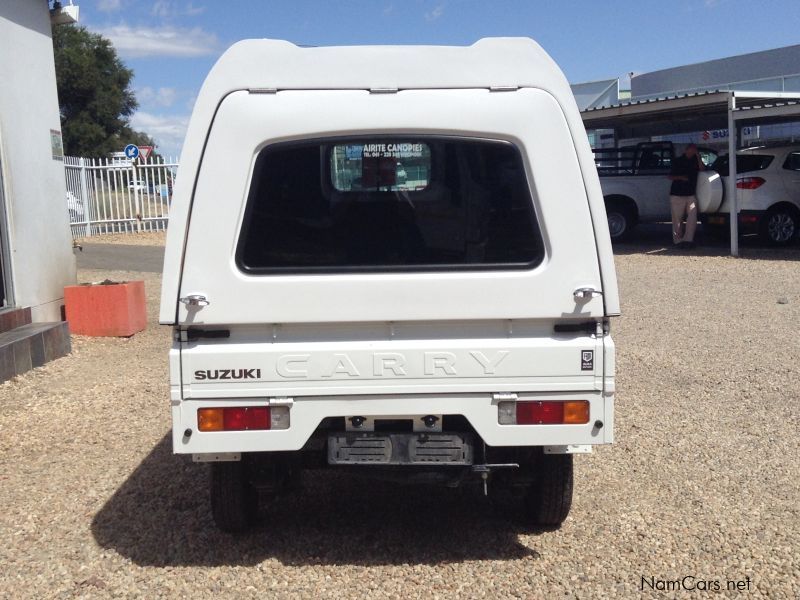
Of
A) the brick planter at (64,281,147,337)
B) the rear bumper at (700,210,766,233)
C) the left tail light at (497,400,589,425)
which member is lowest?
the brick planter at (64,281,147,337)

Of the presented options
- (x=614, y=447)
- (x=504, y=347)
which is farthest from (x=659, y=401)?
(x=504, y=347)

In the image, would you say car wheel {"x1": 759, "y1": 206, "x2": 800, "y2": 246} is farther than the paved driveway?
Yes

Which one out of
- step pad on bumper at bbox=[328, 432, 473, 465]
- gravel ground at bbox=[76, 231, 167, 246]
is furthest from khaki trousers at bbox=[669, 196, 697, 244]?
step pad on bumper at bbox=[328, 432, 473, 465]

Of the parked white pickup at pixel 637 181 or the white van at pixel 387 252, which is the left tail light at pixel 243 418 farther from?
the parked white pickup at pixel 637 181

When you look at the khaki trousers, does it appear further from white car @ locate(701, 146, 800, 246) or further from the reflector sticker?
the reflector sticker

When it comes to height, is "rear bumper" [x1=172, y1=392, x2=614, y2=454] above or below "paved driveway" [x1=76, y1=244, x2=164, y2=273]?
above

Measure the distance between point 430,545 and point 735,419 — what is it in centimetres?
302

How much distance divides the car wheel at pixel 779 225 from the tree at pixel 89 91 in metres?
33.1

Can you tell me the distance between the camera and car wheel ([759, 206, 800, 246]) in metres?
16.5

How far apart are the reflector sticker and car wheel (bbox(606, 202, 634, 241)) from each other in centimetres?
1556

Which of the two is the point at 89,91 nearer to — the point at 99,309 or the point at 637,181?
the point at 637,181

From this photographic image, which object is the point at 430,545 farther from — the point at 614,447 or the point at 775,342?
the point at 775,342

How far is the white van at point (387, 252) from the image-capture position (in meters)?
3.53

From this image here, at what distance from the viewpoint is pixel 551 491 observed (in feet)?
13.6
